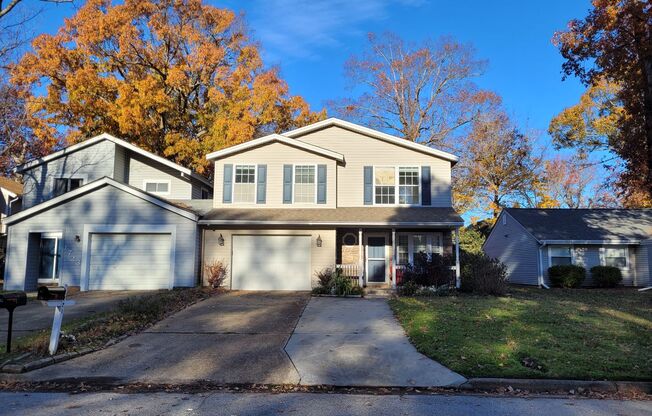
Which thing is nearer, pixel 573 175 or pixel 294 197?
pixel 294 197

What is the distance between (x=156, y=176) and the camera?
68.6ft

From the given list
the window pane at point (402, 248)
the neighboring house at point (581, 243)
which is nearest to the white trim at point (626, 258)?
the neighboring house at point (581, 243)

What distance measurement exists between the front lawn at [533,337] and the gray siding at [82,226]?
309 inches

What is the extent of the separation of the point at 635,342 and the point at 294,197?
1198 cm

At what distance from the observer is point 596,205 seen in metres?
38.4

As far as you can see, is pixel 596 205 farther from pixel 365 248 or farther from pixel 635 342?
pixel 635 342

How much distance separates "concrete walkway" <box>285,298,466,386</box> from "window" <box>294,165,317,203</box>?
22.5ft

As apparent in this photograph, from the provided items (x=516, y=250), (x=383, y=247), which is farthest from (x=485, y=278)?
(x=516, y=250)

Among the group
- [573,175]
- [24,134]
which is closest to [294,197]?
[24,134]

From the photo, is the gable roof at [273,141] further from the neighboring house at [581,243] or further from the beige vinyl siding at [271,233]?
the neighboring house at [581,243]

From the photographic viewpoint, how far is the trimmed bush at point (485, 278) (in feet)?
50.8

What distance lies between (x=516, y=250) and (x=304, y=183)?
13.6 meters

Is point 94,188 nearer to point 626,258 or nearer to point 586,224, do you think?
point 586,224

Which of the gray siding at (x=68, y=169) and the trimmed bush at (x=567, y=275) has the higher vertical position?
the gray siding at (x=68, y=169)
